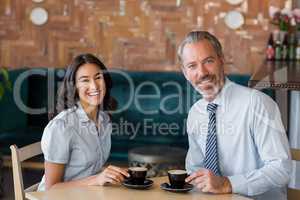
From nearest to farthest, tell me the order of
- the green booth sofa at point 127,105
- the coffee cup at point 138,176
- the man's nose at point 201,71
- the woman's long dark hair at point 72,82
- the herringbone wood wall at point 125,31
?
the coffee cup at point 138,176
the man's nose at point 201,71
the woman's long dark hair at point 72,82
the green booth sofa at point 127,105
the herringbone wood wall at point 125,31

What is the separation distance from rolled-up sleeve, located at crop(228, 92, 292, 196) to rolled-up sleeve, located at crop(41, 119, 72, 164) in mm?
701

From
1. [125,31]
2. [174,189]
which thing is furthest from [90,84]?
[125,31]

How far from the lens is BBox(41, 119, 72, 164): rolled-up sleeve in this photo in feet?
7.30

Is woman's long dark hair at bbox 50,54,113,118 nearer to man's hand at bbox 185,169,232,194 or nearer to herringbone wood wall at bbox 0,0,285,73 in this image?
man's hand at bbox 185,169,232,194

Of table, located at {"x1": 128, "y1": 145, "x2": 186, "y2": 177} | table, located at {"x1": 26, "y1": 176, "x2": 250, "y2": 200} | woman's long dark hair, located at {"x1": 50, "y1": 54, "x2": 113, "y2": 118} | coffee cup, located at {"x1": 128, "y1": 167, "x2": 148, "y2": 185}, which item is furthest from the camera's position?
table, located at {"x1": 128, "y1": 145, "x2": 186, "y2": 177}

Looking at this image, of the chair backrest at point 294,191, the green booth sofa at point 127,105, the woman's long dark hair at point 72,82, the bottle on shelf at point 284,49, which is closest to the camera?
the chair backrest at point 294,191

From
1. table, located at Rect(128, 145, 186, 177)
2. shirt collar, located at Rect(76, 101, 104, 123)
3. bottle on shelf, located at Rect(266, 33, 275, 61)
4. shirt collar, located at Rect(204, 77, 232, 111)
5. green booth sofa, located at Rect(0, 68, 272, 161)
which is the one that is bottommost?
table, located at Rect(128, 145, 186, 177)

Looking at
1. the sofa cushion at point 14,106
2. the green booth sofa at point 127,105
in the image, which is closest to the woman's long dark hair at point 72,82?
the green booth sofa at point 127,105

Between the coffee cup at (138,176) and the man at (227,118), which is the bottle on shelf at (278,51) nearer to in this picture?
the man at (227,118)

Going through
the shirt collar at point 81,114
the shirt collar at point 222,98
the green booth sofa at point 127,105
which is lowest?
the green booth sofa at point 127,105

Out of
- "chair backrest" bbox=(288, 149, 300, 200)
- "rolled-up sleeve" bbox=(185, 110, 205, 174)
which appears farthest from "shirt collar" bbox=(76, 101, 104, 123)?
"chair backrest" bbox=(288, 149, 300, 200)

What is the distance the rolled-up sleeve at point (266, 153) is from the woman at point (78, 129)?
2.04 ft

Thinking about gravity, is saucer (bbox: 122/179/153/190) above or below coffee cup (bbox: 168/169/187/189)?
below

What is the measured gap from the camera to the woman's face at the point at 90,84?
2.36 m
